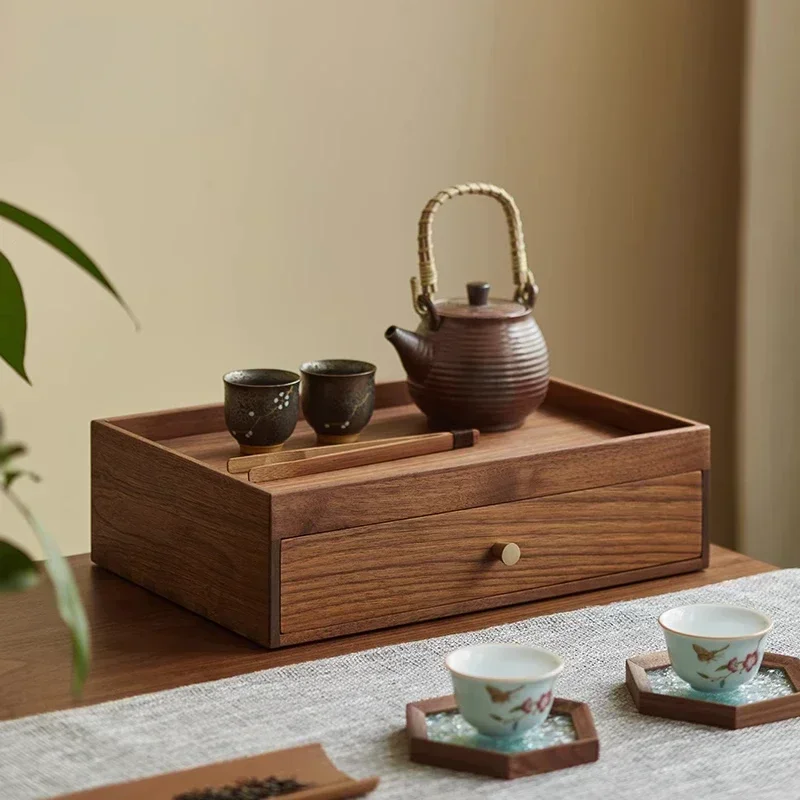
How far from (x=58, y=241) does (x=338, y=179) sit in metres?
1.34

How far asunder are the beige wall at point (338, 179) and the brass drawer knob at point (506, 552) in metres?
0.89

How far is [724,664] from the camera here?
3.56ft

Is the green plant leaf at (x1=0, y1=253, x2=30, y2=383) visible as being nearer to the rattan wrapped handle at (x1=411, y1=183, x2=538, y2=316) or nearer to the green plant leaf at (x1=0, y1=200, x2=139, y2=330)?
the green plant leaf at (x1=0, y1=200, x2=139, y2=330)

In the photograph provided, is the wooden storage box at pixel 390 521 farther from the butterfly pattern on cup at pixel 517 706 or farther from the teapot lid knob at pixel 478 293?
the butterfly pattern on cup at pixel 517 706

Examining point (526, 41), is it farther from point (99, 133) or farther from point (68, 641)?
point (68, 641)

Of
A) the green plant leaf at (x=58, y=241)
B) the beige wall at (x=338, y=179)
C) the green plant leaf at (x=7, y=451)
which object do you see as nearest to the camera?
the green plant leaf at (x=7, y=451)

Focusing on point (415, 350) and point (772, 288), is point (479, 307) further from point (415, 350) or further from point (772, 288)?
point (772, 288)

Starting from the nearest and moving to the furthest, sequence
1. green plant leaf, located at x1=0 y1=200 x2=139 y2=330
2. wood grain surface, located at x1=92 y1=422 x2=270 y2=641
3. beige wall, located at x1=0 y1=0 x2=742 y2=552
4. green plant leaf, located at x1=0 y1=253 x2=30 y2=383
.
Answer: green plant leaf, located at x1=0 y1=200 x2=139 y2=330 → green plant leaf, located at x1=0 y1=253 x2=30 y2=383 → wood grain surface, located at x1=92 y1=422 x2=270 y2=641 → beige wall, located at x1=0 y1=0 x2=742 y2=552

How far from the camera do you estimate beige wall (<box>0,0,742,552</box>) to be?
1.98 meters

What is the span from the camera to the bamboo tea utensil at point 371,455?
51.4 inches

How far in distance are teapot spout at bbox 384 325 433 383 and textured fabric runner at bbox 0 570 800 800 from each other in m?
0.34

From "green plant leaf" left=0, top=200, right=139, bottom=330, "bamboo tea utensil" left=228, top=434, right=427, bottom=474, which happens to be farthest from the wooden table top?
"green plant leaf" left=0, top=200, right=139, bottom=330

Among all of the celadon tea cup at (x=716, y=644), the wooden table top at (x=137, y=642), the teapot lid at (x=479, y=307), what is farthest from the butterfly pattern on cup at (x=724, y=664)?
the teapot lid at (x=479, y=307)

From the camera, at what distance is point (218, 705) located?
3.64ft
